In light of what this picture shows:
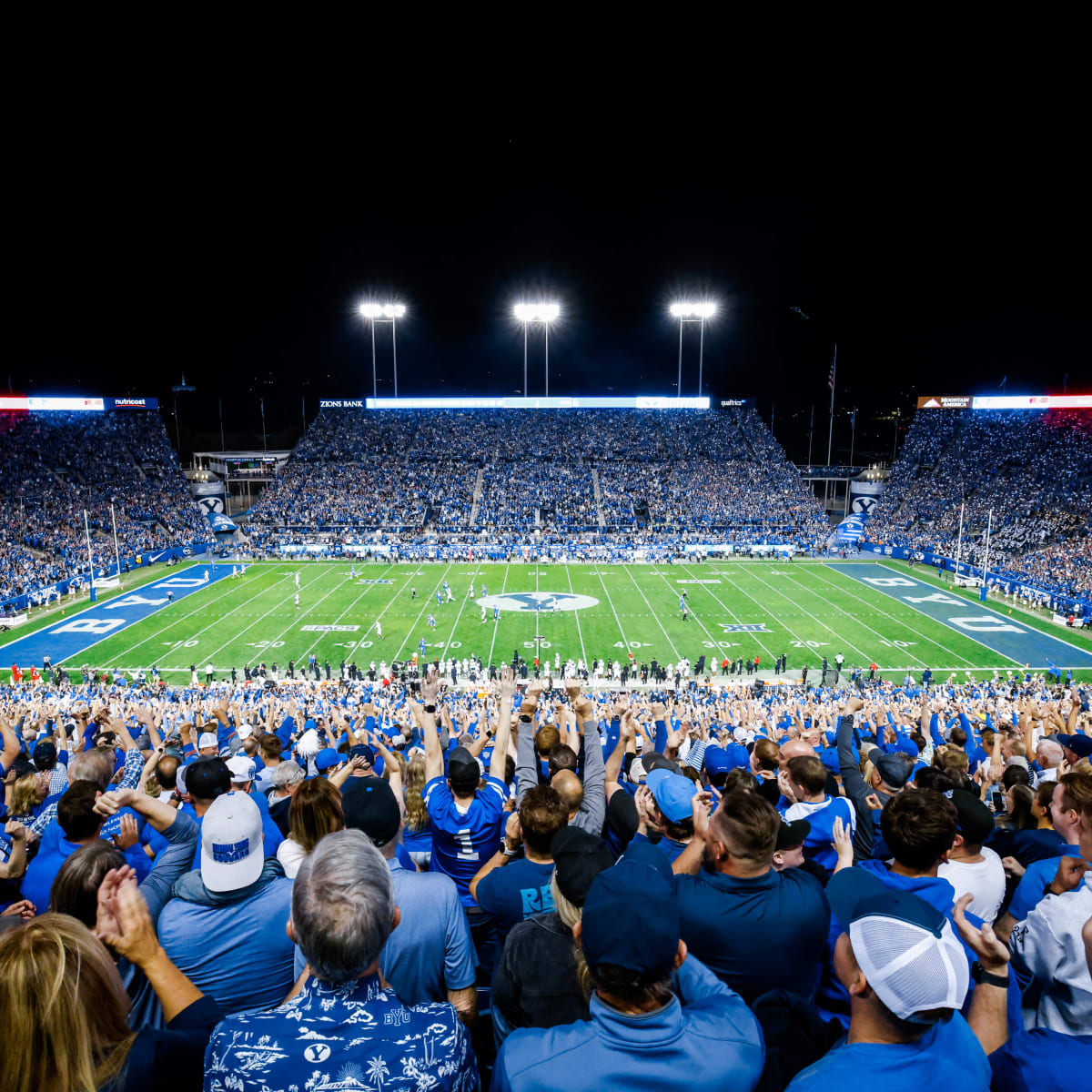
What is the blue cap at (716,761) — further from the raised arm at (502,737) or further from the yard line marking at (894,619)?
the yard line marking at (894,619)

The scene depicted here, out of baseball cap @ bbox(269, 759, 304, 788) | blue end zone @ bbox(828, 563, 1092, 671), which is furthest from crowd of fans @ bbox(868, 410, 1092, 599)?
baseball cap @ bbox(269, 759, 304, 788)

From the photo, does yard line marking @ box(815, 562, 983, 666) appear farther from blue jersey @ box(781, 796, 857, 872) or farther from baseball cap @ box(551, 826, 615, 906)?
baseball cap @ box(551, 826, 615, 906)

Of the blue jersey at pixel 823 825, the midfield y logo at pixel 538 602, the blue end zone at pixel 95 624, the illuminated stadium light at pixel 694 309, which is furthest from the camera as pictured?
the illuminated stadium light at pixel 694 309

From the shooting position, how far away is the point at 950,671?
27.7 m

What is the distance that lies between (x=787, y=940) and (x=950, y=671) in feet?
95.2

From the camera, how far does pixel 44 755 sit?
7.18 meters

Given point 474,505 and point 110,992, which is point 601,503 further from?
point 110,992

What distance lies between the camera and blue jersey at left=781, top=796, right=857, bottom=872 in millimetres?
4246

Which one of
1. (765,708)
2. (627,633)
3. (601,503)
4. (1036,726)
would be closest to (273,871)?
(1036,726)

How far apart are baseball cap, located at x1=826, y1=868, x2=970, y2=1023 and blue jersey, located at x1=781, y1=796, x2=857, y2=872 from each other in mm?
2200

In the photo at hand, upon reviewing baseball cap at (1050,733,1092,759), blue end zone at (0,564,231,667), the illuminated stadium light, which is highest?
the illuminated stadium light

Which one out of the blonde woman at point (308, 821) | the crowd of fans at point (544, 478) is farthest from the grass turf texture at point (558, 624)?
the blonde woman at point (308, 821)

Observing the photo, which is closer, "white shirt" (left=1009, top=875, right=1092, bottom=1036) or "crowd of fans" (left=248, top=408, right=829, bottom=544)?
"white shirt" (left=1009, top=875, right=1092, bottom=1036)

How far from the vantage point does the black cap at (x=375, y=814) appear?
3.29 m
